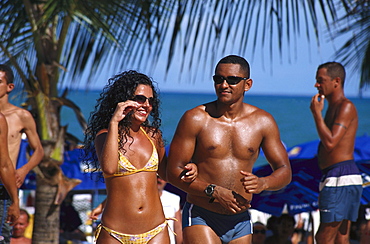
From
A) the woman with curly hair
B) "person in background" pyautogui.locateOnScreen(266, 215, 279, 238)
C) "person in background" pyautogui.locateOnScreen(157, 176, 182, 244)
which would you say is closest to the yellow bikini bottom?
the woman with curly hair

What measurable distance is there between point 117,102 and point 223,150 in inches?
31.6

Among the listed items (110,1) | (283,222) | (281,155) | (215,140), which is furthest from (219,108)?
(283,222)

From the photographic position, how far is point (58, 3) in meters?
5.04

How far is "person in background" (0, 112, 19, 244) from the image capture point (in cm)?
451

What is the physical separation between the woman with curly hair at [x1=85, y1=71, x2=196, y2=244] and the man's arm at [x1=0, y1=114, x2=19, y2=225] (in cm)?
86

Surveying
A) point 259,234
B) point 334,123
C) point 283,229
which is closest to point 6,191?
point 334,123

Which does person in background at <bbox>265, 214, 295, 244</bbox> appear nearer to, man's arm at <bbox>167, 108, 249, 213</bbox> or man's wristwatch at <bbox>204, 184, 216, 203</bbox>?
man's arm at <bbox>167, 108, 249, 213</bbox>

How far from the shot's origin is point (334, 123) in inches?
223

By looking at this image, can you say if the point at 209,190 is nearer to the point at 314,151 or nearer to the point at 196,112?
the point at 196,112

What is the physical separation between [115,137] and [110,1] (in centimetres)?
191

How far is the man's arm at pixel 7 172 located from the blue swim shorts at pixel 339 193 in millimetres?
2860

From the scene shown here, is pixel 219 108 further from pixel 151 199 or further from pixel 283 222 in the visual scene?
pixel 283 222

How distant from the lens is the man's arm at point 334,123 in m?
5.48

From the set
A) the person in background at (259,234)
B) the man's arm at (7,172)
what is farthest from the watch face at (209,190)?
the person in background at (259,234)
